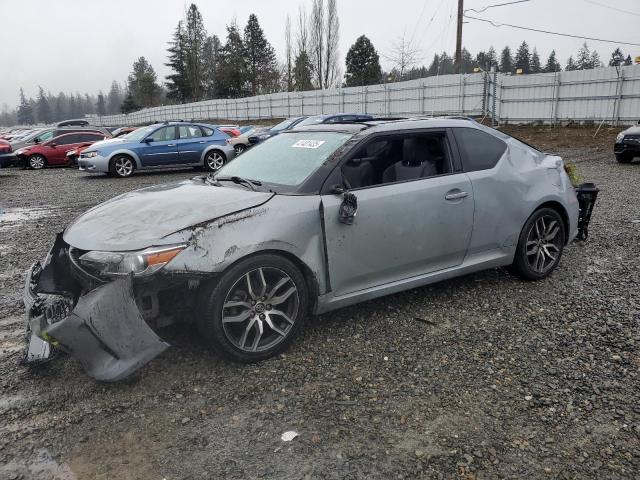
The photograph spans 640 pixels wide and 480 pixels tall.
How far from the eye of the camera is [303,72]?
53.8 metres

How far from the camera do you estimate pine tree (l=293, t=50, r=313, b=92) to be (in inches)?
2115

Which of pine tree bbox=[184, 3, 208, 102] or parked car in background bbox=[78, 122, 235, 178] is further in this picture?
pine tree bbox=[184, 3, 208, 102]

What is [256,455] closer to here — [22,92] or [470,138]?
Result: [470,138]

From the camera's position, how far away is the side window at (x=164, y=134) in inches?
590

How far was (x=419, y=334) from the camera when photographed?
380 cm

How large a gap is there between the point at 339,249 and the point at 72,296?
5.78 ft

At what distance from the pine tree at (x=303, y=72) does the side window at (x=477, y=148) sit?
51.6m

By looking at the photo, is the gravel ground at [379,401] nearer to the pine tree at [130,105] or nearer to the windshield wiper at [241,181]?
the windshield wiper at [241,181]

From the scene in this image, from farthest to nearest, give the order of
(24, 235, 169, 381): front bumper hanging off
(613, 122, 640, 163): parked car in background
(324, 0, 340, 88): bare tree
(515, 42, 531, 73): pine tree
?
(515, 42, 531, 73): pine tree → (324, 0, 340, 88): bare tree → (613, 122, 640, 163): parked car in background → (24, 235, 169, 381): front bumper hanging off

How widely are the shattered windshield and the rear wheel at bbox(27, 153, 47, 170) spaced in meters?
17.2

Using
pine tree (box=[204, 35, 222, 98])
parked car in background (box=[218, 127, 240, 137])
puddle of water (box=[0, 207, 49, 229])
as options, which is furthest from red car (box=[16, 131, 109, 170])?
pine tree (box=[204, 35, 222, 98])

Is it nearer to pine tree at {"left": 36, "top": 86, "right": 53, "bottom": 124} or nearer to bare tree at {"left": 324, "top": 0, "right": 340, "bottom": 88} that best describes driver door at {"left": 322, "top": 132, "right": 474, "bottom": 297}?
bare tree at {"left": 324, "top": 0, "right": 340, "bottom": 88}

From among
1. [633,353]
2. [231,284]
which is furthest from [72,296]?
[633,353]

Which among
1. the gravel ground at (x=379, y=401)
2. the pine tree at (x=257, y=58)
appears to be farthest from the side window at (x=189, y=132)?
the pine tree at (x=257, y=58)
